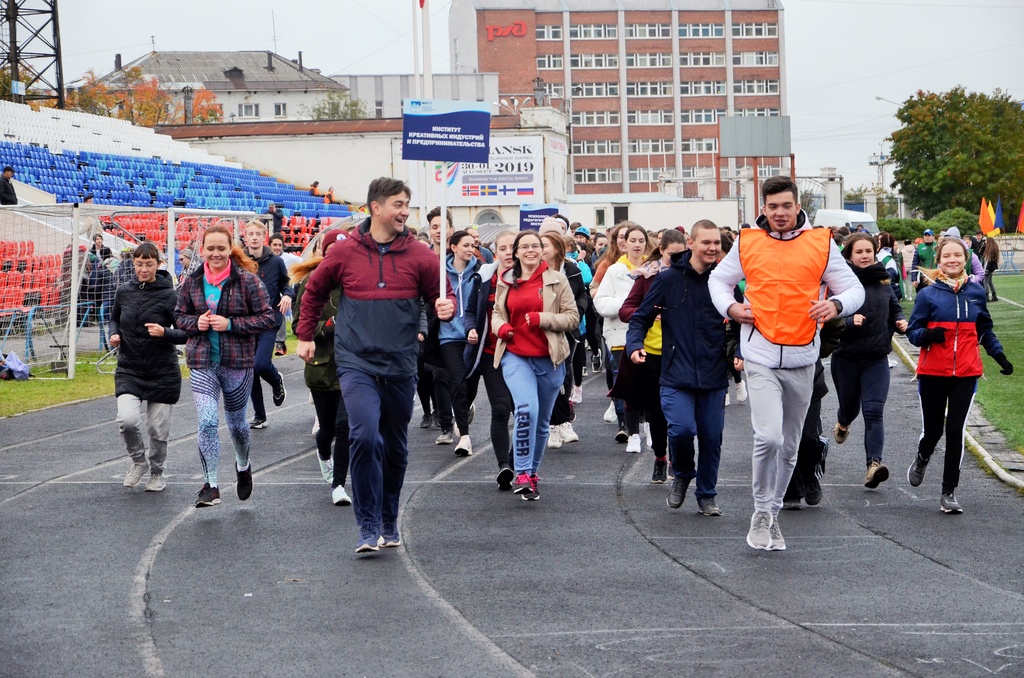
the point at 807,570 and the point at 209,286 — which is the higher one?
Result: the point at 209,286

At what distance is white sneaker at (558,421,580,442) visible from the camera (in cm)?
1274

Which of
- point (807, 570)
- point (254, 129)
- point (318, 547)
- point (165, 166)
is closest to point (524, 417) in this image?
point (318, 547)

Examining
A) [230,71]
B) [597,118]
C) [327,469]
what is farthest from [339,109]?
[327,469]

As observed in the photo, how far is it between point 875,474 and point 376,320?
4078 mm

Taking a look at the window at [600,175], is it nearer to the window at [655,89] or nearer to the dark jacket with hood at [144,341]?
the window at [655,89]

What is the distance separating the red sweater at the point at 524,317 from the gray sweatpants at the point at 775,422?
7.19 feet

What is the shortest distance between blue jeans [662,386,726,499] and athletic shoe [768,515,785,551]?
1.06 m

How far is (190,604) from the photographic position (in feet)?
21.7

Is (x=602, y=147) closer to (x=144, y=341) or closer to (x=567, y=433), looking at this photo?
(x=567, y=433)

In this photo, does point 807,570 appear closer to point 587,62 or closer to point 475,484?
point 475,484

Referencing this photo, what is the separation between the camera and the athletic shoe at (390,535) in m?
7.92

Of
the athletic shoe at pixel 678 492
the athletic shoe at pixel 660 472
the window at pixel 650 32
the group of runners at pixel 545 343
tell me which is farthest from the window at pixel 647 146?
the athletic shoe at pixel 678 492

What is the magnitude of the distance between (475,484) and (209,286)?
246cm

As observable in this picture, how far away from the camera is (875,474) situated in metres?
9.72
